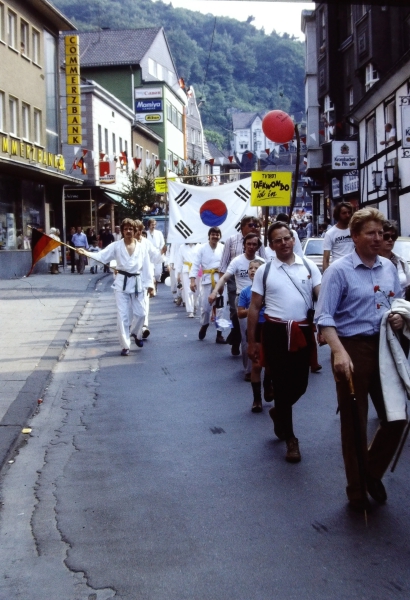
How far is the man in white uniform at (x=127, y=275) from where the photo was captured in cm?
1266

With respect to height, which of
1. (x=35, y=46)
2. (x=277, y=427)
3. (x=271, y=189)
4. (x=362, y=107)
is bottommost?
(x=277, y=427)

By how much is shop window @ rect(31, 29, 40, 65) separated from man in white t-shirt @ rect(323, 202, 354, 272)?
2699 cm

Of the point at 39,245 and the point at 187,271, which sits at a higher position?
the point at 39,245

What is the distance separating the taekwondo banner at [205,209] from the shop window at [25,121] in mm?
18023

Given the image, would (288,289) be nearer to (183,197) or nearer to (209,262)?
(209,262)

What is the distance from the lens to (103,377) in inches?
427

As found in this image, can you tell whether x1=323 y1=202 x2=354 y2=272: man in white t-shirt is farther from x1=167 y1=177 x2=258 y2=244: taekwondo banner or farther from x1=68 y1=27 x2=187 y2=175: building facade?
x1=68 y1=27 x2=187 y2=175: building facade

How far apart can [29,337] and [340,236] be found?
5464 mm

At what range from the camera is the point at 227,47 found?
50.0 metres

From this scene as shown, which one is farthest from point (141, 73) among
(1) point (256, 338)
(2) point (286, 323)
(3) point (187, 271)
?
(2) point (286, 323)

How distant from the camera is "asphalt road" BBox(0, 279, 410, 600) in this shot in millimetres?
4258

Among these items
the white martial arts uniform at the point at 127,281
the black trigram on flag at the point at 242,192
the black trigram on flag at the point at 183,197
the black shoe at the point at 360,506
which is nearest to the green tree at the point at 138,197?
the black trigram on flag at the point at 183,197

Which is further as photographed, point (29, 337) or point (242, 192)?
point (242, 192)

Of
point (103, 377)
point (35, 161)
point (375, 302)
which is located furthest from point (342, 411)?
point (35, 161)
